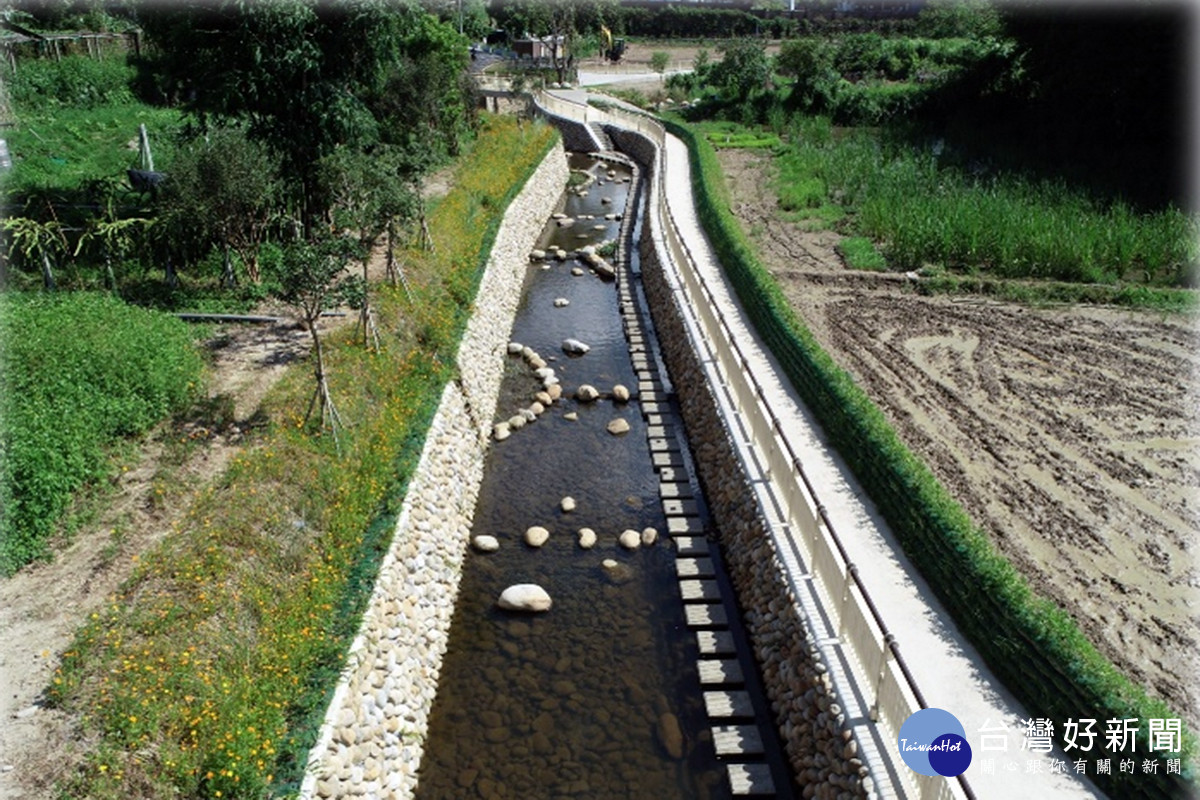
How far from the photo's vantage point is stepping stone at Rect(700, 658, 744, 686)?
506 inches

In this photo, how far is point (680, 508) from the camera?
56.0 ft

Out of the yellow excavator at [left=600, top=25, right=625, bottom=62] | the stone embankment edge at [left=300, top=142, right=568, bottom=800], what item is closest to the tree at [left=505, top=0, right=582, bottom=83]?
the yellow excavator at [left=600, top=25, right=625, bottom=62]

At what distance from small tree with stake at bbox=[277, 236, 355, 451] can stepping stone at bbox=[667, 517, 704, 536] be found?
626 centimetres

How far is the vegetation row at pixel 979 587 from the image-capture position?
29.9 feet

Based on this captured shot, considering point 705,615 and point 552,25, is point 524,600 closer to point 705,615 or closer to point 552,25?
point 705,615

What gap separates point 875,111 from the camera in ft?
165

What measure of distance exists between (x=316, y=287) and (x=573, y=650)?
7403mm

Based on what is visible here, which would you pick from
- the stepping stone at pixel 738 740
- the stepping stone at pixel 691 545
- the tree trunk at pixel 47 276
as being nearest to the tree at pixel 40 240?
the tree trunk at pixel 47 276

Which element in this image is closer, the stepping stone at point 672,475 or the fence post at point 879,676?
the fence post at point 879,676

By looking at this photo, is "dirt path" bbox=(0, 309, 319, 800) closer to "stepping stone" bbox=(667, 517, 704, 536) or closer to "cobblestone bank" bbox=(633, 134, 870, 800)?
"stepping stone" bbox=(667, 517, 704, 536)

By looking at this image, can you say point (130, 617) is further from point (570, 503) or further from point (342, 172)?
point (342, 172)

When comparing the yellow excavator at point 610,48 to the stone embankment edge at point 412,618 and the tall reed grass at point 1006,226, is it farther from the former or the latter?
the stone embankment edge at point 412,618


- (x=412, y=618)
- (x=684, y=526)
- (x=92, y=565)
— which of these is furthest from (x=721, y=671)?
(x=92, y=565)

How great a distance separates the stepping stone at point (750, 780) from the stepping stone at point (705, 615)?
2838 millimetres
